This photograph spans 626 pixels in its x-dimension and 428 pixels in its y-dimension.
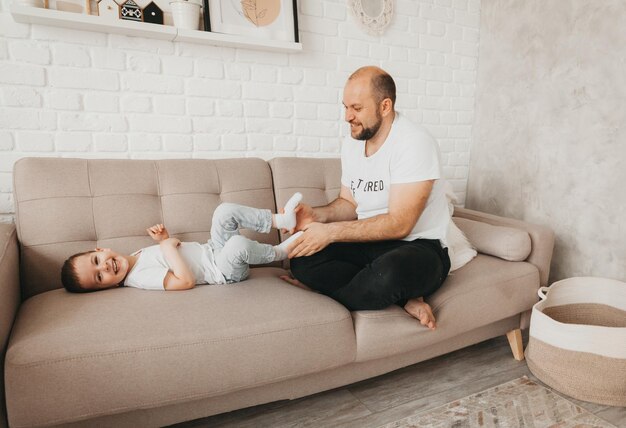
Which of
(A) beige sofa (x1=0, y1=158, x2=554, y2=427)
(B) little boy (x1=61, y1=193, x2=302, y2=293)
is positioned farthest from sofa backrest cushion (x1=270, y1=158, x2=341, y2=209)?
(B) little boy (x1=61, y1=193, x2=302, y2=293)

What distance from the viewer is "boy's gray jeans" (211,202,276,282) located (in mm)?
1470

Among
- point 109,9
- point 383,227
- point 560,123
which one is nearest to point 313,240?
point 383,227

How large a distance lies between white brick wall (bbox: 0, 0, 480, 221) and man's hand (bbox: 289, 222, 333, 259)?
0.82 meters

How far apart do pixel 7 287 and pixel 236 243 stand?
686 millimetres

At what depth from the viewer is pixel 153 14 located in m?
1.87

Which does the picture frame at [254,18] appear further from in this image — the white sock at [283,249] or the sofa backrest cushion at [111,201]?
the white sock at [283,249]

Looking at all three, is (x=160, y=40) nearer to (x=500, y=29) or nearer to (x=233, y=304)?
(x=233, y=304)

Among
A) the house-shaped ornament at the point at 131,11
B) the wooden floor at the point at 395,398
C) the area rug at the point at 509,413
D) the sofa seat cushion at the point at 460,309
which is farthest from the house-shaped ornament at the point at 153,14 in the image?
the area rug at the point at 509,413

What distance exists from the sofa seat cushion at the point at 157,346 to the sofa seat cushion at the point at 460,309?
0.29 ft

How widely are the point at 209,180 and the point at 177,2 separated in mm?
796

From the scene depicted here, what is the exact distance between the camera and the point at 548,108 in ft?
7.62

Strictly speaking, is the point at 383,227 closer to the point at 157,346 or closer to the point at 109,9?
the point at 157,346

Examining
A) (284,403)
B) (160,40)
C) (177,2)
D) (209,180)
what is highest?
(177,2)

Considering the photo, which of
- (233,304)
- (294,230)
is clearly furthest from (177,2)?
(233,304)
